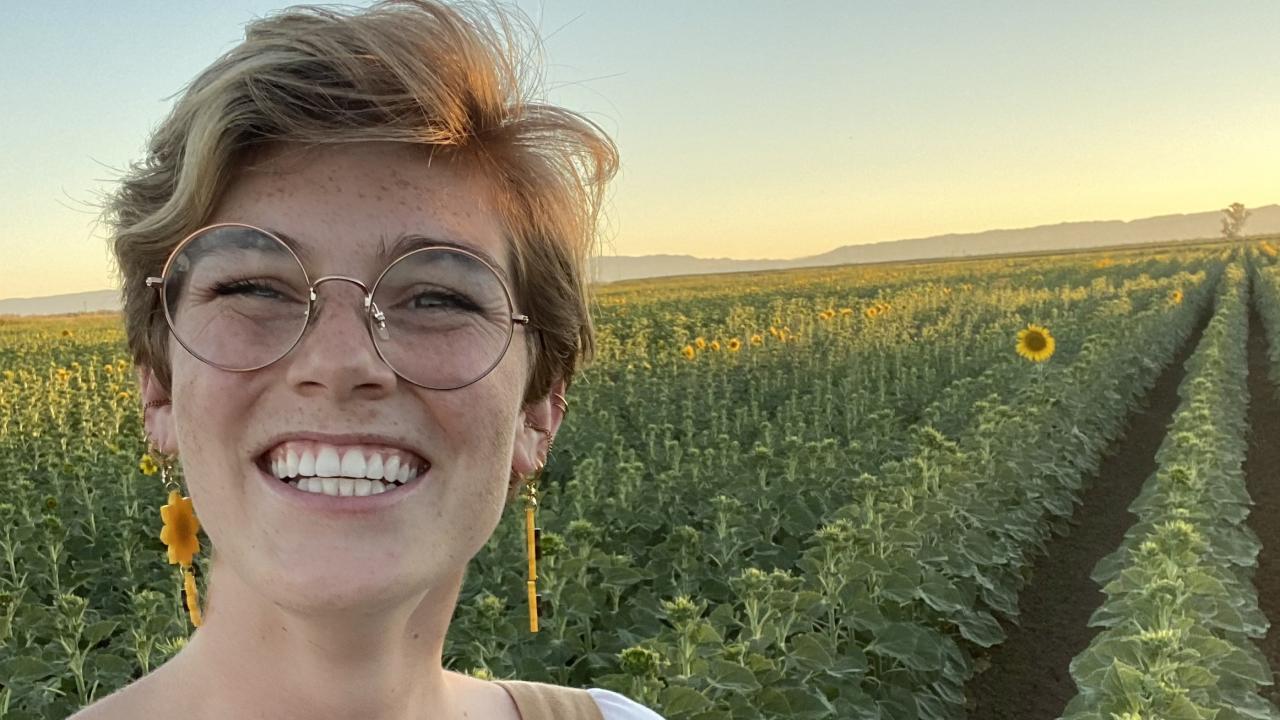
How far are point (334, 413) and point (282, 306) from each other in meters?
0.13

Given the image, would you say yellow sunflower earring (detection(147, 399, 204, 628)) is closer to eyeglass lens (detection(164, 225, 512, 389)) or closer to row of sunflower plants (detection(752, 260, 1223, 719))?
eyeglass lens (detection(164, 225, 512, 389))

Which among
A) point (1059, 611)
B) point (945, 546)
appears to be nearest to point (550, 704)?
point (945, 546)

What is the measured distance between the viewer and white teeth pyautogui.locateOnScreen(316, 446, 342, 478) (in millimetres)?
1046

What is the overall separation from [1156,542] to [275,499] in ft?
14.1

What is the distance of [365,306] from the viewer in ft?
3.49

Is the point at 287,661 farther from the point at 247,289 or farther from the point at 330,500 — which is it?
the point at 247,289

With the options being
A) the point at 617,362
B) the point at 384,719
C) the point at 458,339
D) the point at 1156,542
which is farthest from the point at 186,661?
the point at 617,362

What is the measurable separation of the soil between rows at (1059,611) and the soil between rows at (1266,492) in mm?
896

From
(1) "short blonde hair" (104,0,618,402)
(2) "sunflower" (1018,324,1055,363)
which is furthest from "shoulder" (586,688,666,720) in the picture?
(2) "sunflower" (1018,324,1055,363)

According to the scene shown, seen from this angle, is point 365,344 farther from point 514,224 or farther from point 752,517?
point 752,517

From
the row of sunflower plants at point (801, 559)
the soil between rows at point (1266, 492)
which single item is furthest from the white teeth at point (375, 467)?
the soil between rows at point (1266, 492)

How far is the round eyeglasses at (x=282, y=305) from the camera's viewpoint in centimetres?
105

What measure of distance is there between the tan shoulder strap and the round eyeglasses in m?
0.54

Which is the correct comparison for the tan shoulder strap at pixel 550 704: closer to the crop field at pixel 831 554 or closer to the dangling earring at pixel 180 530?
the dangling earring at pixel 180 530
